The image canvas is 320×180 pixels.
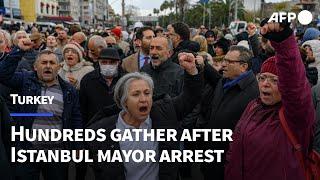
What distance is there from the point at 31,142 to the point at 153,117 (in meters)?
1.58

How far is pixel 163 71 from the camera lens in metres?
4.93

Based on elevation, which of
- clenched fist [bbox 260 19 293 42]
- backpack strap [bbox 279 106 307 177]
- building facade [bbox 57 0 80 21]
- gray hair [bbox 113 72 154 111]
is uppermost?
building facade [bbox 57 0 80 21]

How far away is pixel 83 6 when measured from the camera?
151 meters

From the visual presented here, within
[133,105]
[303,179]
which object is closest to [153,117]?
[133,105]

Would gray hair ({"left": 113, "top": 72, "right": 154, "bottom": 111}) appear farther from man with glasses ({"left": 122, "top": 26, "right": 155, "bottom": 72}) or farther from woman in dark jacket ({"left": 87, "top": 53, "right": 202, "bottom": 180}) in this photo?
man with glasses ({"left": 122, "top": 26, "right": 155, "bottom": 72})

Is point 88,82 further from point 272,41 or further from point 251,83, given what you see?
point 272,41

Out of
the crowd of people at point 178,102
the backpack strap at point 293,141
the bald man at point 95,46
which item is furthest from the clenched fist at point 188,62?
the bald man at point 95,46

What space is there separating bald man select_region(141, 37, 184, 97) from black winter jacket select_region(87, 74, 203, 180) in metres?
1.24

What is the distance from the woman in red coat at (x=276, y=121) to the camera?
7.79 ft

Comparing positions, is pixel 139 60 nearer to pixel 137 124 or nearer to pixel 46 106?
pixel 46 106

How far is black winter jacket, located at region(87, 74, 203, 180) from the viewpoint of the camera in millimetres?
3025

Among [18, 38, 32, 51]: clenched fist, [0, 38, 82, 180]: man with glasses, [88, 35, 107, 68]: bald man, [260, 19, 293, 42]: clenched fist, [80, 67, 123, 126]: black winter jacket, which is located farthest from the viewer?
[88, 35, 107, 68]: bald man

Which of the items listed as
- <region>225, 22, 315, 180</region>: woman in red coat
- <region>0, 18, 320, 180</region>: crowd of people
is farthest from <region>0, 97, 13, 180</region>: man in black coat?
<region>225, 22, 315, 180</region>: woman in red coat

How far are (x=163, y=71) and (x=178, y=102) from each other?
1.41 meters
